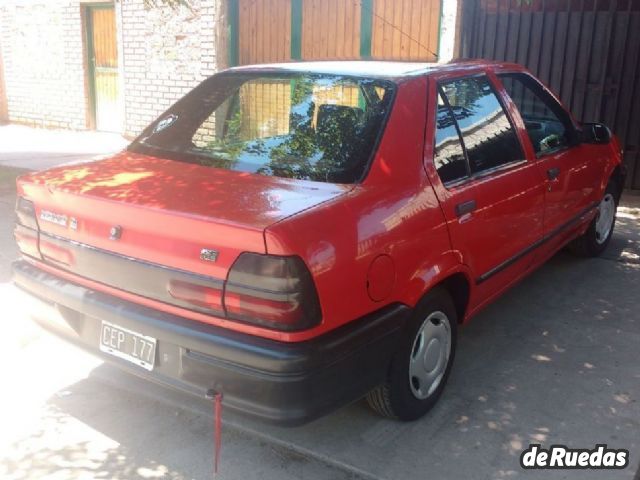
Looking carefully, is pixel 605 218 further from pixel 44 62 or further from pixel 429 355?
pixel 44 62

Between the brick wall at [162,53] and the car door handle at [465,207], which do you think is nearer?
the car door handle at [465,207]

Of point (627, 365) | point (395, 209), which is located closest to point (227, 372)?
point (395, 209)

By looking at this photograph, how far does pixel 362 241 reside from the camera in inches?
107

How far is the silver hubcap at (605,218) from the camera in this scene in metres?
5.70

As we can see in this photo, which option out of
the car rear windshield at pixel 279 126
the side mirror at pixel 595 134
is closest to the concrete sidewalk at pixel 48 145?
the car rear windshield at pixel 279 126

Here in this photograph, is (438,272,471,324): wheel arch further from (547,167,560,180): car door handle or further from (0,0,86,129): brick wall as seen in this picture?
(0,0,86,129): brick wall

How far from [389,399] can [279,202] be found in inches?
41.7

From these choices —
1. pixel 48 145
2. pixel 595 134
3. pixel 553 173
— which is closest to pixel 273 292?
pixel 553 173

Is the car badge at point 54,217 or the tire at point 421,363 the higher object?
the car badge at point 54,217

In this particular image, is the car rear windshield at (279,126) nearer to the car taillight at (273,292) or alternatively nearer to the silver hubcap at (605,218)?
the car taillight at (273,292)

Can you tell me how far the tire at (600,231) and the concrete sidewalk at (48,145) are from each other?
19.8 ft

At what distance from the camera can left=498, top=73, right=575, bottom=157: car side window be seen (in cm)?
431

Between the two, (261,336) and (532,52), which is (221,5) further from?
(261,336)

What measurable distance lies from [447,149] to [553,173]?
1.28 meters
